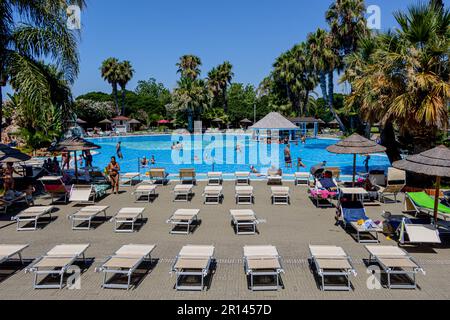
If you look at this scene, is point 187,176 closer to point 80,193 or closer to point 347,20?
point 80,193

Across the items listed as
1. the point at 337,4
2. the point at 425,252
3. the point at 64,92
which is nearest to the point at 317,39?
the point at 337,4

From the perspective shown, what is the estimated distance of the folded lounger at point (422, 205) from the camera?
372 inches

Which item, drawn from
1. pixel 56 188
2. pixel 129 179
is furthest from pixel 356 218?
pixel 129 179

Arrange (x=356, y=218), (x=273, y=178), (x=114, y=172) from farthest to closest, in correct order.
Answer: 1. (x=273, y=178)
2. (x=114, y=172)
3. (x=356, y=218)

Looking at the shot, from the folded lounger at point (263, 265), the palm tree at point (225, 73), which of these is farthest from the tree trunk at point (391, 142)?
the palm tree at point (225, 73)

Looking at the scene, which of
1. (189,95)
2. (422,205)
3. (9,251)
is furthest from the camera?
(189,95)

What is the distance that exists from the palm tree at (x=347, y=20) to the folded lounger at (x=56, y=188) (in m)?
25.8

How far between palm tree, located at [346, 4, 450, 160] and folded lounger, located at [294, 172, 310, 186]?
12.8 feet

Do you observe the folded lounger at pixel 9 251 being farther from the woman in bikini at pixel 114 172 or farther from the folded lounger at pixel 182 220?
the woman in bikini at pixel 114 172

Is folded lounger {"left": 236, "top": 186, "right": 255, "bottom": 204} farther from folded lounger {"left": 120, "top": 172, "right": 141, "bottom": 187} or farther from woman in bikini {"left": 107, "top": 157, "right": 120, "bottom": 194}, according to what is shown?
folded lounger {"left": 120, "top": 172, "right": 141, "bottom": 187}

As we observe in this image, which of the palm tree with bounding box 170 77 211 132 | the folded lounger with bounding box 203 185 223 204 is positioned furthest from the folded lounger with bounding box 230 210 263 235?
the palm tree with bounding box 170 77 211 132

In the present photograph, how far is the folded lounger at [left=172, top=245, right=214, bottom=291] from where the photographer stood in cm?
611

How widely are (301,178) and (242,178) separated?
267cm

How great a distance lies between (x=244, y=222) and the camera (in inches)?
380
